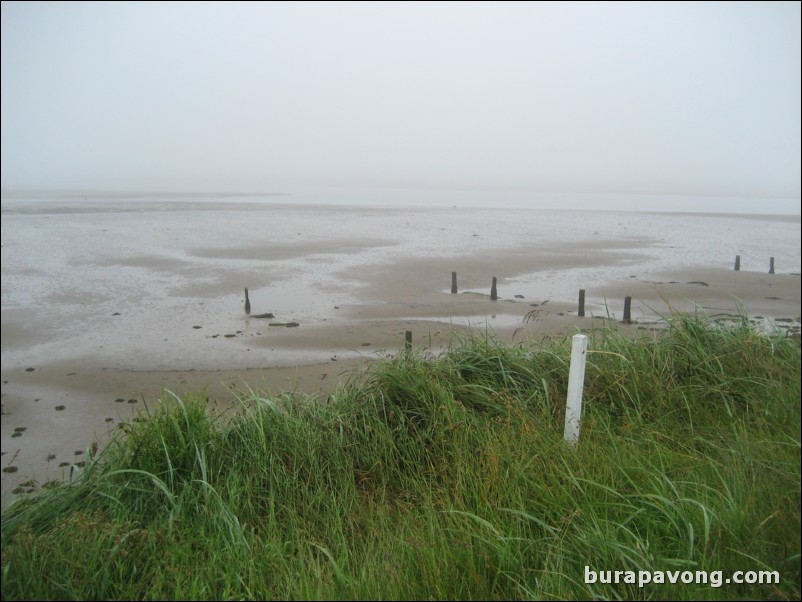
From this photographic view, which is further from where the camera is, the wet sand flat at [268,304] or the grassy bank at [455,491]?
the wet sand flat at [268,304]

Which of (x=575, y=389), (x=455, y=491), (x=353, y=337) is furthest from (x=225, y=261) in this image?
(x=455, y=491)

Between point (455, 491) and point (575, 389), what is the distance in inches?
52.7

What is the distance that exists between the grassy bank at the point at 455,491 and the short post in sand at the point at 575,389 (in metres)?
0.13

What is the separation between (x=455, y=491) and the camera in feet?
12.3

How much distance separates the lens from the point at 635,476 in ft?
11.6

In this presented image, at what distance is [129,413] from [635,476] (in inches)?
350

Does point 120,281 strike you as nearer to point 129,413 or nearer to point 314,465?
point 129,413

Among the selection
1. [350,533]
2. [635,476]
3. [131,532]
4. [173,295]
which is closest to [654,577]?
[635,476]

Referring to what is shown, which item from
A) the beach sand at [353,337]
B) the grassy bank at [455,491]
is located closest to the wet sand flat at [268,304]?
the beach sand at [353,337]

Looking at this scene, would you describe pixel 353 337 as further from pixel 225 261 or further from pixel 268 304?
pixel 225 261

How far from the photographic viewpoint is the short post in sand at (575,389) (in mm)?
4246

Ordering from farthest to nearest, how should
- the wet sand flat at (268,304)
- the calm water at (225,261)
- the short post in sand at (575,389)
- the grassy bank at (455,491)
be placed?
the calm water at (225,261) → the wet sand flat at (268,304) → the short post in sand at (575,389) → the grassy bank at (455,491)

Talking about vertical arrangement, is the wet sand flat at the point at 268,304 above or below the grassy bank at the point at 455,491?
below

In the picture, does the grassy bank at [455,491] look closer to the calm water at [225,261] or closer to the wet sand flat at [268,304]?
the wet sand flat at [268,304]
